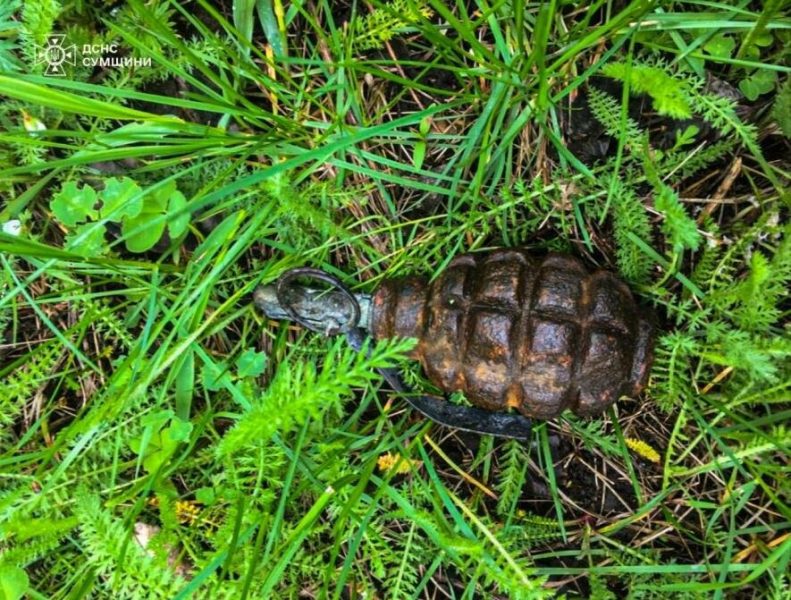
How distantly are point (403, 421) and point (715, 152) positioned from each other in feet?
5.68

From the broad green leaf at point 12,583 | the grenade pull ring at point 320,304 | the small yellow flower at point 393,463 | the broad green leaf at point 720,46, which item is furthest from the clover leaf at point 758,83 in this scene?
the broad green leaf at point 12,583

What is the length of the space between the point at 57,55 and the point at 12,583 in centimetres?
231

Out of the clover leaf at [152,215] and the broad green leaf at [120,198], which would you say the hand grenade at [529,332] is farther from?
the broad green leaf at [120,198]

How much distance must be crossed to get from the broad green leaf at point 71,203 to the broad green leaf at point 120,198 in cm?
6

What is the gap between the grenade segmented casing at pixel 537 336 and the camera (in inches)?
98.8

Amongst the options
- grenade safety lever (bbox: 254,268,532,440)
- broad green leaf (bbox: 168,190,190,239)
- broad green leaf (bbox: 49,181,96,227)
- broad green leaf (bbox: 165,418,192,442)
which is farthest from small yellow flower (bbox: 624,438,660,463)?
broad green leaf (bbox: 49,181,96,227)

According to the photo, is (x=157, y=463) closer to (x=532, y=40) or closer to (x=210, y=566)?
(x=210, y=566)

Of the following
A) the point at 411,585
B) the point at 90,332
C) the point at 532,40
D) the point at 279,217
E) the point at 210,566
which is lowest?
the point at 411,585

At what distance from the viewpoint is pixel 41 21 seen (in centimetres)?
275

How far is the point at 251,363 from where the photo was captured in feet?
9.84

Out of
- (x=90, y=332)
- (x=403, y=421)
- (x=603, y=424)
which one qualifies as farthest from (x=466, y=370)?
(x=90, y=332)

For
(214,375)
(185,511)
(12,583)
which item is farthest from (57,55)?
(12,583)

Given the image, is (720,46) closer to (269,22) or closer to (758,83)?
(758,83)

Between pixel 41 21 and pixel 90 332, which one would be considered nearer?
pixel 41 21
